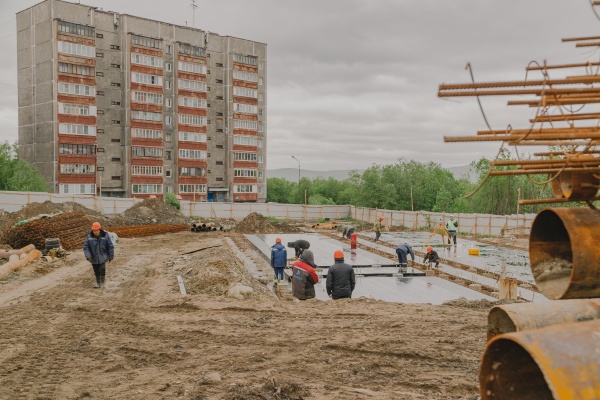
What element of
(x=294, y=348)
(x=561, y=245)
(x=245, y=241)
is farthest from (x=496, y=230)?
(x=561, y=245)

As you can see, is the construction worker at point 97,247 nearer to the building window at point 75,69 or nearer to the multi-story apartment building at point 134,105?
the multi-story apartment building at point 134,105

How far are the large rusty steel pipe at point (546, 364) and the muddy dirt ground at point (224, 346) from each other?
2.64m

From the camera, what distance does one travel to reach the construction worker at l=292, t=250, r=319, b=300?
10836 mm

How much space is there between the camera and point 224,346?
7211 millimetres

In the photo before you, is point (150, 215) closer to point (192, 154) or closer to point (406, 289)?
point (406, 289)

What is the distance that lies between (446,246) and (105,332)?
68.2ft

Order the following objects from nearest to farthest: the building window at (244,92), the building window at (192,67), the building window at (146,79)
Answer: the building window at (146,79) < the building window at (192,67) < the building window at (244,92)

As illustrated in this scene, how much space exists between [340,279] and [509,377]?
25.3 ft

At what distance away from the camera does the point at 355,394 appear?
213 inches

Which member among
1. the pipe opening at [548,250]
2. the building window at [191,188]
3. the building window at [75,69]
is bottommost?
the pipe opening at [548,250]

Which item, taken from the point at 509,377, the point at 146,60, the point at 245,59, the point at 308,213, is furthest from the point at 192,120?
the point at 509,377

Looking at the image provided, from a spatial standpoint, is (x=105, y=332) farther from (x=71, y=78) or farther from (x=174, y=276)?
(x=71, y=78)

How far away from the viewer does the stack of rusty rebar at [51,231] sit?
19.0 metres

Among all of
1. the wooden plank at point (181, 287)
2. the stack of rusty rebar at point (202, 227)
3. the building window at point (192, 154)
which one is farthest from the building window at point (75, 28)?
the wooden plank at point (181, 287)
